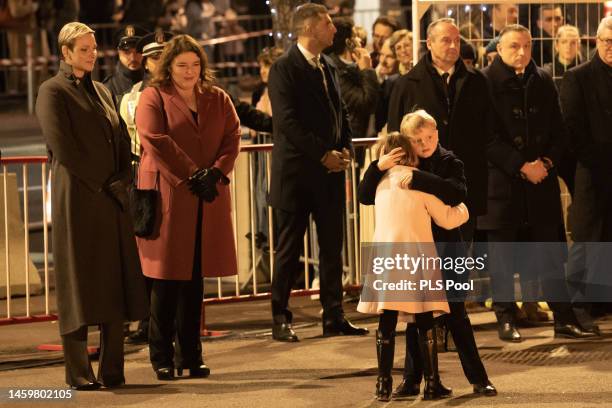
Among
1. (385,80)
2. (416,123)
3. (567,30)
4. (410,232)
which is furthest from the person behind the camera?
(385,80)

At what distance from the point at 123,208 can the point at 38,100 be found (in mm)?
817

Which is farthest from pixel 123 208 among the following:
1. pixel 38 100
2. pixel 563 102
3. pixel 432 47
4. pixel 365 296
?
pixel 563 102

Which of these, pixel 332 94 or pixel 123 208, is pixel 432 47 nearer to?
pixel 332 94

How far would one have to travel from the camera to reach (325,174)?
36.4 feet

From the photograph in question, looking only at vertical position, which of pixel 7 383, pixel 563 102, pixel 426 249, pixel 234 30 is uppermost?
pixel 234 30

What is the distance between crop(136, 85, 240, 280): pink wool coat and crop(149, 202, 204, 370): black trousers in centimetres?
7

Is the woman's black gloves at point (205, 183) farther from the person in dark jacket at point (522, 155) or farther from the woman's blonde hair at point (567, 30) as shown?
the woman's blonde hair at point (567, 30)

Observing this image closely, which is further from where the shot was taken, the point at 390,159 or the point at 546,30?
the point at 546,30

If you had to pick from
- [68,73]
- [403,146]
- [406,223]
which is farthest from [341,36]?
[406,223]

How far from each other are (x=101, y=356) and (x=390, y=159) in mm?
2166

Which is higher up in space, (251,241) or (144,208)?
(144,208)

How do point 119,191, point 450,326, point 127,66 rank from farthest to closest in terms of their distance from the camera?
point 127,66, point 119,191, point 450,326

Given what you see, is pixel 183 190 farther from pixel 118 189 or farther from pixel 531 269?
pixel 531 269

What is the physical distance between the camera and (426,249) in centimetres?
887
